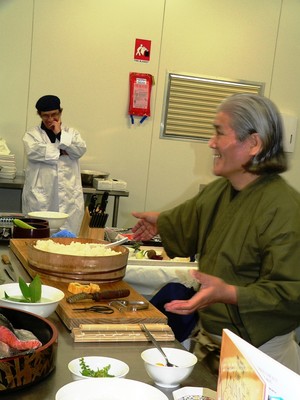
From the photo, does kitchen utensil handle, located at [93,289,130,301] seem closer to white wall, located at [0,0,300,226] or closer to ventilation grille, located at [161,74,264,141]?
white wall, located at [0,0,300,226]

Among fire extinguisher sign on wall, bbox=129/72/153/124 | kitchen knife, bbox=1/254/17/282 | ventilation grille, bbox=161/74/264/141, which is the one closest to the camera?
kitchen knife, bbox=1/254/17/282

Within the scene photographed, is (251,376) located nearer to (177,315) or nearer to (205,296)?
(205,296)

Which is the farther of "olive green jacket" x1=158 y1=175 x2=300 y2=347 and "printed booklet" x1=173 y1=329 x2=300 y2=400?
"olive green jacket" x1=158 y1=175 x2=300 y2=347

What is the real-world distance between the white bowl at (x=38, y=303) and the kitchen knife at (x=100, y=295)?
68 millimetres

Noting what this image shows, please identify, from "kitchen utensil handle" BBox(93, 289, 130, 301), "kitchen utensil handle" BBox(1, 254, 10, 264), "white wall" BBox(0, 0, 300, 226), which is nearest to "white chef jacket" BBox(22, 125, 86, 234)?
"white wall" BBox(0, 0, 300, 226)

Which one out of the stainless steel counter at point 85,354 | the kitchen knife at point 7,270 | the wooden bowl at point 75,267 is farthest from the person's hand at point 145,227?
the stainless steel counter at point 85,354

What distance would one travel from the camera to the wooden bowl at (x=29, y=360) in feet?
3.52

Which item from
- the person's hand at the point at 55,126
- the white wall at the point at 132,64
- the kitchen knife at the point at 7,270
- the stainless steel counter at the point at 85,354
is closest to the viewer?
the stainless steel counter at the point at 85,354

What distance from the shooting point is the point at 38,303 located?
1.45 meters

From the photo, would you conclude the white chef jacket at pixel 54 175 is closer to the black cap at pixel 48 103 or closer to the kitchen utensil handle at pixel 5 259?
the black cap at pixel 48 103

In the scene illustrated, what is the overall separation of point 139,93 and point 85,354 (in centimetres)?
407

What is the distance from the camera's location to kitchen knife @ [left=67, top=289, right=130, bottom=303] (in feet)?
5.36

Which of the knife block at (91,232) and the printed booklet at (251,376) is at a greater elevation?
the printed booklet at (251,376)

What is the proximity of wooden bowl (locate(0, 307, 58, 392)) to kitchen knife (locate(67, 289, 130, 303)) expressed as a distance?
302 mm
